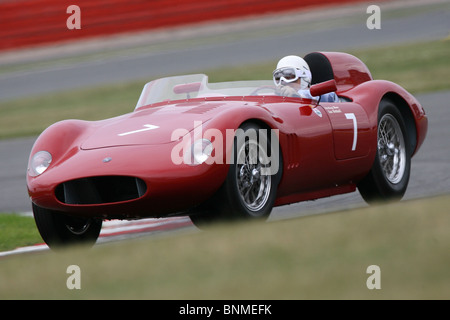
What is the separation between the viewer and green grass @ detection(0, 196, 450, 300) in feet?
12.7

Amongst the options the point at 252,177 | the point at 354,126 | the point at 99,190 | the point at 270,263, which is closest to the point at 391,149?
the point at 354,126

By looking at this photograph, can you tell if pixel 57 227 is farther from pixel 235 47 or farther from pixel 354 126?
pixel 235 47

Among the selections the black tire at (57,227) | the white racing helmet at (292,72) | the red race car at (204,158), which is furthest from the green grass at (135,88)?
the black tire at (57,227)

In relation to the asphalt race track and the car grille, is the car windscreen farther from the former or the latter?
the asphalt race track

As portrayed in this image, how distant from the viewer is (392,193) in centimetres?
727

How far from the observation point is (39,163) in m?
6.09

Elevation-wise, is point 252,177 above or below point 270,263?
above

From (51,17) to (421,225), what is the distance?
17.8m

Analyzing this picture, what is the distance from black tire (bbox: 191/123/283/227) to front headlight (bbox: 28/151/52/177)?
0.96 metres

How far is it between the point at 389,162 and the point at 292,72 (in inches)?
40.2

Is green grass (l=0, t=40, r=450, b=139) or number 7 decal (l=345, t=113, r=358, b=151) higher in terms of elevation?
green grass (l=0, t=40, r=450, b=139)

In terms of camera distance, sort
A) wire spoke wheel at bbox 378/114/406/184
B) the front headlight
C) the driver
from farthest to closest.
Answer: wire spoke wheel at bbox 378/114/406/184 → the driver → the front headlight

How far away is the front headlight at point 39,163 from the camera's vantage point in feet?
19.9

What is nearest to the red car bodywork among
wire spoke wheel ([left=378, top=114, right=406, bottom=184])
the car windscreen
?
the car windscreen
